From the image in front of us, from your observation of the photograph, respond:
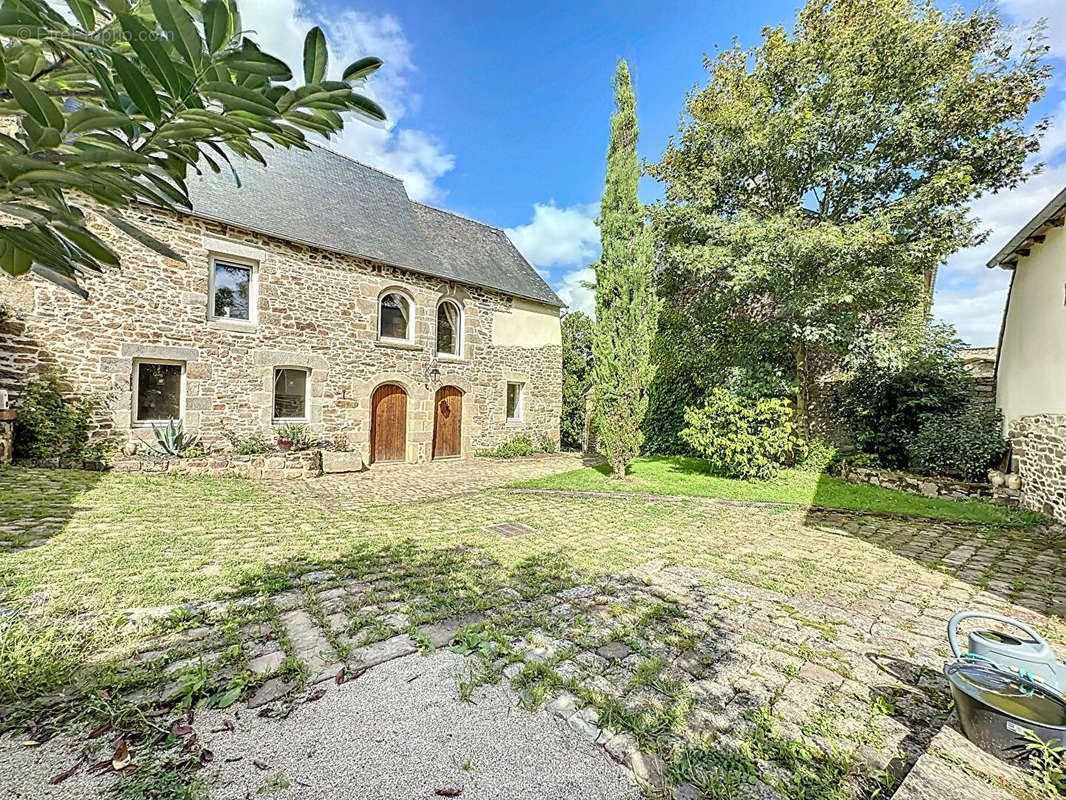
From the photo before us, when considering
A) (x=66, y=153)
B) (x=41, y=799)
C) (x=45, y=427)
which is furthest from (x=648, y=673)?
(x=45, y=427)

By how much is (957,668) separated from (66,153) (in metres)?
3.41

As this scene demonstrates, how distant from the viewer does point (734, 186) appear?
9.38 m

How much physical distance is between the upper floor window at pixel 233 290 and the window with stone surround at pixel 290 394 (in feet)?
4.11

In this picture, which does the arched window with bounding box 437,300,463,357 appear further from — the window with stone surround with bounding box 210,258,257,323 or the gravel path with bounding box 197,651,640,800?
the gravel path with bounding box 197,651,640,800

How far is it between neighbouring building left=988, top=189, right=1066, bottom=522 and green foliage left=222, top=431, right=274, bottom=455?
1265 cm

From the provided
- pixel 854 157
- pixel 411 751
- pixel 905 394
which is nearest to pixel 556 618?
pixel 411 751

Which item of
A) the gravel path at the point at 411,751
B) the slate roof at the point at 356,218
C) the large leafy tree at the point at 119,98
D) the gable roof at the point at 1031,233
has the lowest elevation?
the gravel path at the point at 411,751

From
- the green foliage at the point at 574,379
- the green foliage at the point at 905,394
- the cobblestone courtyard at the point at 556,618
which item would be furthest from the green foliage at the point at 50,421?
the green foliage at the point at 905,394

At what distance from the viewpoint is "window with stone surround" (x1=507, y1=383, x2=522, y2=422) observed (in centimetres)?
1373

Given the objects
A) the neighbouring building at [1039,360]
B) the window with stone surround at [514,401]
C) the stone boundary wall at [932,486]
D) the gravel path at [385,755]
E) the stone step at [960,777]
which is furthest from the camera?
the window with stone surround at [514,401]

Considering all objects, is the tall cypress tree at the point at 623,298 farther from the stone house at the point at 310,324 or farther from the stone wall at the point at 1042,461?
the stone wall at the point at 1042,461

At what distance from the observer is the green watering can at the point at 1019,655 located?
201cm

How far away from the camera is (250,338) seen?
8.91 m

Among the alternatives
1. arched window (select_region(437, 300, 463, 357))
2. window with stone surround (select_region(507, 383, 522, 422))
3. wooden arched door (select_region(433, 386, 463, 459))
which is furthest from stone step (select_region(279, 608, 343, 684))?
window with stone surround (select_region(507, 383, 522, 422))
